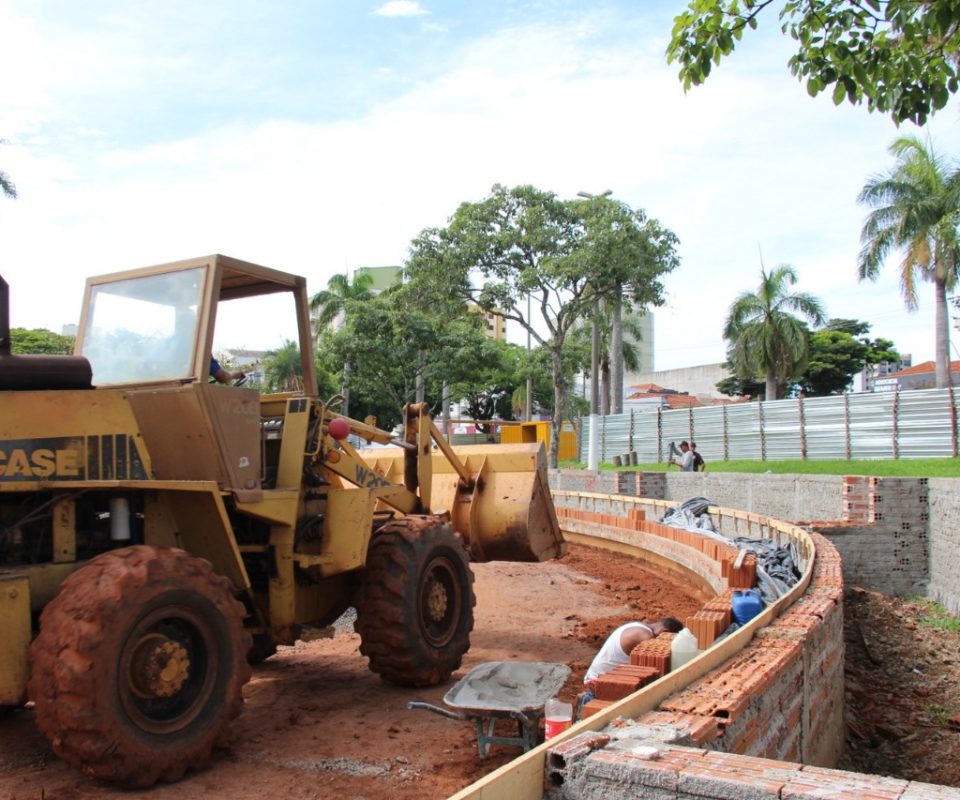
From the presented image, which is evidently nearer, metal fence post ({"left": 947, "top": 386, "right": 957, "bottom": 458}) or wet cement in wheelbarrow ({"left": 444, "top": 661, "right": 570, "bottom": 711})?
wet cement in wheelbarrow ({"left": 444, "top": 661, "right": 570, "bottom": 711})

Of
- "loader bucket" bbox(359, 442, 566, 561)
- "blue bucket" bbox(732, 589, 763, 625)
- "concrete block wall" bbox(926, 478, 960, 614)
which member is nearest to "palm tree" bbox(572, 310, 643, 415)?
"concrete block wall" bbox(926, 478, 960, 614)

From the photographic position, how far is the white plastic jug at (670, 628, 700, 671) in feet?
17.1

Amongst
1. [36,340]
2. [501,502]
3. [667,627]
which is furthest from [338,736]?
[36,340]

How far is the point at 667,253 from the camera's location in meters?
25.2

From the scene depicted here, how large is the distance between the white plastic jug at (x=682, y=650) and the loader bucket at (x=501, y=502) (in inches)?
138

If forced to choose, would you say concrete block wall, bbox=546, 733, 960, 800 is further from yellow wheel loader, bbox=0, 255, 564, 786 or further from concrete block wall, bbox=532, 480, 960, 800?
yellow wheel loader, bbox=0, 255, 564, 786

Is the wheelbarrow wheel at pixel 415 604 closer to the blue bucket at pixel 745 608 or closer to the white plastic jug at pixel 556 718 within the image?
the blue bucket at pixel 745 608

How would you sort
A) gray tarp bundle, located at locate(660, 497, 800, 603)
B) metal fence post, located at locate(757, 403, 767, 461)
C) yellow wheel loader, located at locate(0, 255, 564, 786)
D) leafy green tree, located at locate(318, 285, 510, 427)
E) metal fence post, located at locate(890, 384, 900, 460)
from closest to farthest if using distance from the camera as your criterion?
yellow wheel loader, located at locate(0, 255, 564, 786), gray tarp bundle, located at locate(660, 497, 800, 603), metal fence post, located at locate(890, 384, 900, 460), metal fence post, located at locate(757, 403, 767, 461), leafy green tree, located at locate(318, 285, 510, 427)

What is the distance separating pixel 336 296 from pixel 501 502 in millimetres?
35150

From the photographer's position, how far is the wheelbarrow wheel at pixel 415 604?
6797 mm

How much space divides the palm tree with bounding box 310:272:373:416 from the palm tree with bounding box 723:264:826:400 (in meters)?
16.7

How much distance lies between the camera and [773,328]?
3975 cm

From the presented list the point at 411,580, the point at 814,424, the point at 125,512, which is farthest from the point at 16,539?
the point at 814,424

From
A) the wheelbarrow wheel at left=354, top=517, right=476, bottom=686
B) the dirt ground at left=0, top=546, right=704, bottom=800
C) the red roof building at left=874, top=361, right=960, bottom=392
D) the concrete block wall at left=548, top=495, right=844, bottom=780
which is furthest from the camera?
the red roof building at left=874, top=361, right=960, bottom=392
